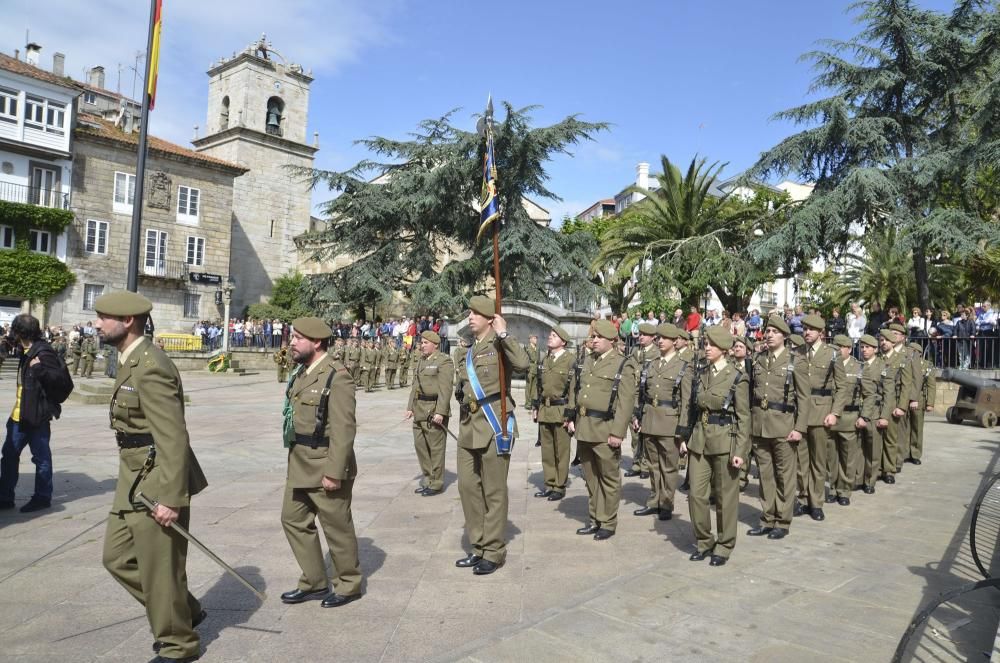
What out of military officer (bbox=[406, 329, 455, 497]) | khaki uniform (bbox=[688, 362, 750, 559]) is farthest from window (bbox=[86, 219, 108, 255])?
khaki uniform (bbox=[688, 362, 750, 559])

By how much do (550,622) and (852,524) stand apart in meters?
4.53

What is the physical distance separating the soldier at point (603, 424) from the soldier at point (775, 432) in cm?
136

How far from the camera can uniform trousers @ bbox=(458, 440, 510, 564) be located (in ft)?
19.1

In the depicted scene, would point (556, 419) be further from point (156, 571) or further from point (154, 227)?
point (154, 227)

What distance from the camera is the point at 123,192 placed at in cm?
3922

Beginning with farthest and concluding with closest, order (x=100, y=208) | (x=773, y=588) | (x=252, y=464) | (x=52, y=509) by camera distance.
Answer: (x=100, y=208) → (x=252, y=464) → (x=52, y=509) → (x=773, y=588)

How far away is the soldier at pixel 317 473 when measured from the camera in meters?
4.85

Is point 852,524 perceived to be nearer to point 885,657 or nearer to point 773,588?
point 773,588

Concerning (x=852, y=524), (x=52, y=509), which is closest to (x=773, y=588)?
(x=852, y=524)

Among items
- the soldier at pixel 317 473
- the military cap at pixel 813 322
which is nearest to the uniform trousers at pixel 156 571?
the soldier at pixel 317 473

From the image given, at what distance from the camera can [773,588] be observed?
5.46 meters

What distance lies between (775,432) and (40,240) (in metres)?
38.6

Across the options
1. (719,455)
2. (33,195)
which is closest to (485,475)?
(719,455)

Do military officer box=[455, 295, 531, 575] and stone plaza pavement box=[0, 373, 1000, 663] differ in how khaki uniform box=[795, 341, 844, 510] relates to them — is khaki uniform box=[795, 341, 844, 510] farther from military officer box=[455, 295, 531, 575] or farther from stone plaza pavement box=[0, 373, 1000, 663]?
military officer box=[455, 295, 531, 575]
